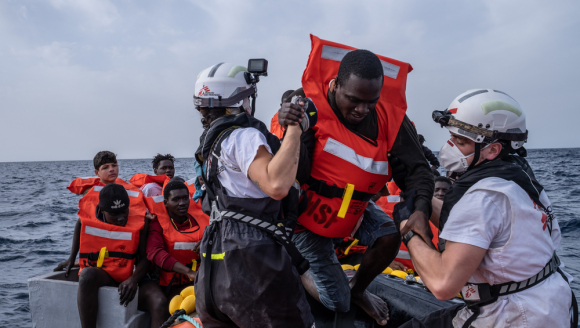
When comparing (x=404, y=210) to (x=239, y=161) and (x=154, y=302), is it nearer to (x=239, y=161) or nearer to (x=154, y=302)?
(x=239, y=161)

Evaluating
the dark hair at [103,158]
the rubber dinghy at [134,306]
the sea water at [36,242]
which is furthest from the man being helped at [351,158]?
the sea water at [36,242]

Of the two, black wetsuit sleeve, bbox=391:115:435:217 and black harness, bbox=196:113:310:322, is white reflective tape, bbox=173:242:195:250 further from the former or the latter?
black wetsuit sleeve, bbox=391:115:435:217

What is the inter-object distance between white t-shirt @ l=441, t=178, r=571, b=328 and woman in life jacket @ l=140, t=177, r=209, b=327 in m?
3.18

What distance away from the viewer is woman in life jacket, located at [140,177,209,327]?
4.64 m

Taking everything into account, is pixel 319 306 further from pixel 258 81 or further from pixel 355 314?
pixel 258 81

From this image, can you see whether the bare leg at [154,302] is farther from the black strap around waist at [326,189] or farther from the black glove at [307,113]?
the black glove at [307,113]

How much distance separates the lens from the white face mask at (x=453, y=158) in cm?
237

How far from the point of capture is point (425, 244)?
2246mm

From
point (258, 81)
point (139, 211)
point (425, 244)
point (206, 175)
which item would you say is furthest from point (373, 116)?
point (139, 211)

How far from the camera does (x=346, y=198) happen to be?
2934 mm

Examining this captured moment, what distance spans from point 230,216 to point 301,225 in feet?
3.34

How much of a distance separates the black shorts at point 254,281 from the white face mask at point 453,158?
105cm

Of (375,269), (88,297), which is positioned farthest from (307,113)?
(88,297)

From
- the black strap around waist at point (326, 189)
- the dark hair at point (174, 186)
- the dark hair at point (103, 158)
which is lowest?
the dark hair at point (174, 186)
